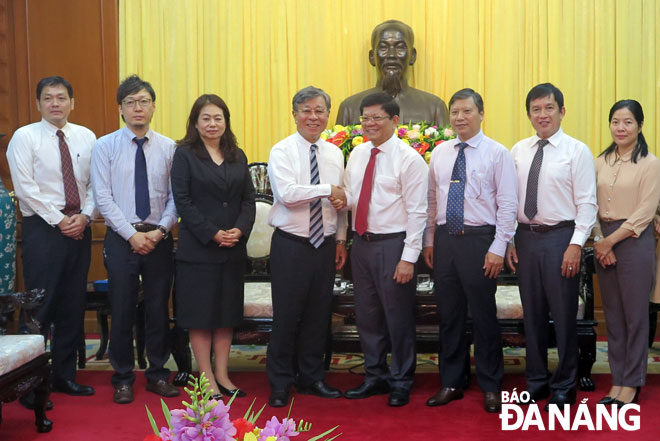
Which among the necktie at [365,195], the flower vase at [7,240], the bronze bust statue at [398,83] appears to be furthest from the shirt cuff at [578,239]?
the flower vase at [7,240]

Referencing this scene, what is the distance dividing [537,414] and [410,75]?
10.7ft

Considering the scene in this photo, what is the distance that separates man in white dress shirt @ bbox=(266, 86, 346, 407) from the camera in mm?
3574

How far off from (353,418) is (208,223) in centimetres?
110

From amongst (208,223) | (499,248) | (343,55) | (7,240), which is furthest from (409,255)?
(343,55)

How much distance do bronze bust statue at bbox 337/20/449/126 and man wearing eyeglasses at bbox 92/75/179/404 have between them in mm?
2092

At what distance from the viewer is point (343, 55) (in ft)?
19.6

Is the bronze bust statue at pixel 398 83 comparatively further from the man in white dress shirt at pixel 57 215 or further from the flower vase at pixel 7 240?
the flower vase at pixel 7 240

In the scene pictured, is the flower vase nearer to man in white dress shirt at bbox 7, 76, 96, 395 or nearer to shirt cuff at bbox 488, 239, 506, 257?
man in white dress shirt at bbox 7, 76, 96, 395

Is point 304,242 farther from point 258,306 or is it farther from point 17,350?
point 17,350

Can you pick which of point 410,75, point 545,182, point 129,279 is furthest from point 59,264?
point 410,75

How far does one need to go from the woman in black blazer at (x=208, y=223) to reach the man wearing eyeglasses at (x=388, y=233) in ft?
1.88

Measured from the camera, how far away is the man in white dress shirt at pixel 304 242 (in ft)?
11.7

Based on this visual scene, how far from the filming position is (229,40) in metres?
5.92

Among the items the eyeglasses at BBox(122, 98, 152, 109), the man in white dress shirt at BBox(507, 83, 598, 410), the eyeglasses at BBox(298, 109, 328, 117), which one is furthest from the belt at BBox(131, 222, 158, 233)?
the man in white dress shirt at BBox(507, 83, 598, 410)
